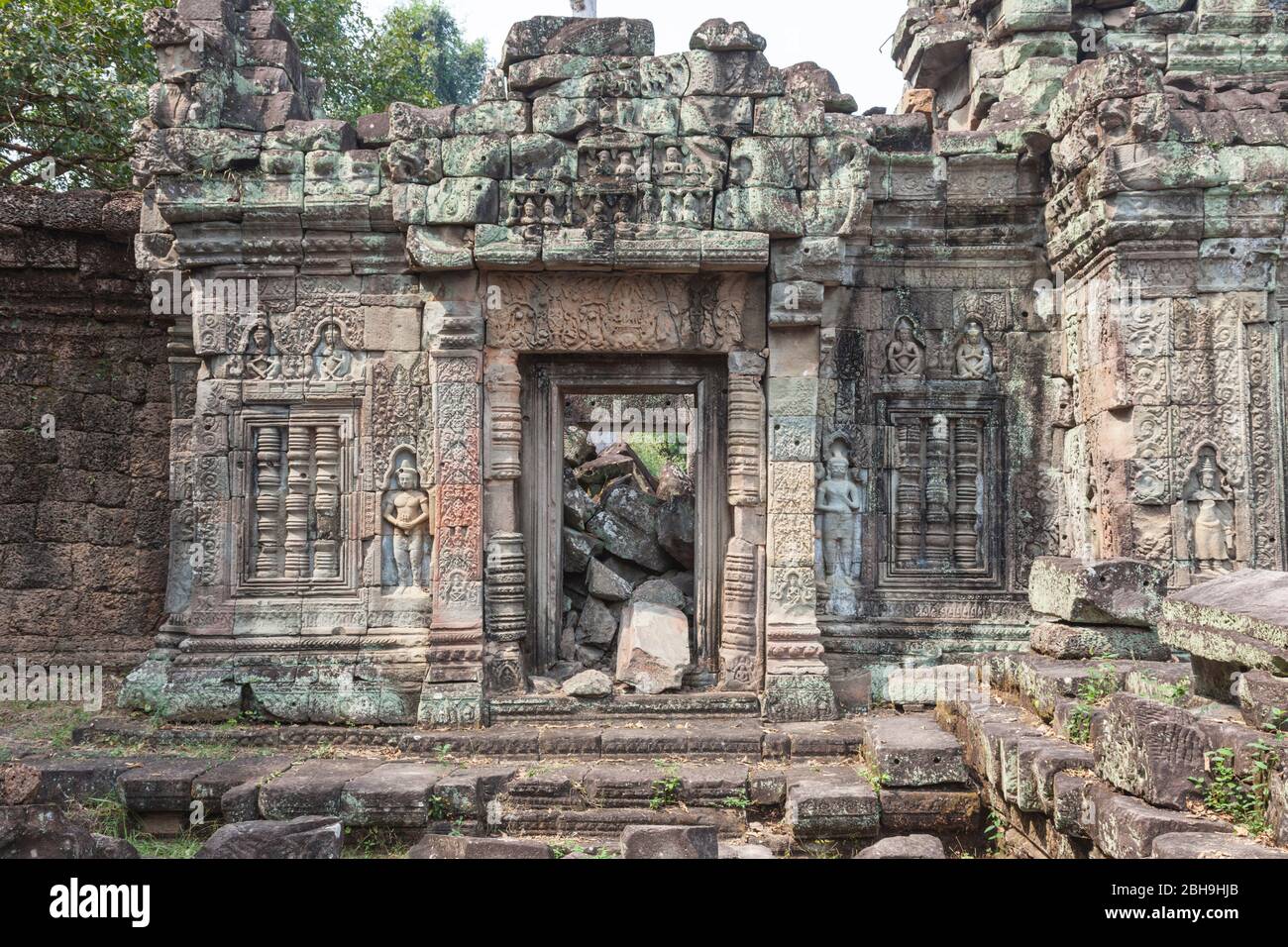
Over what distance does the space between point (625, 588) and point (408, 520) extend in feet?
5.41

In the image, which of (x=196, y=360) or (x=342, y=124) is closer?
(x=342, y=124)

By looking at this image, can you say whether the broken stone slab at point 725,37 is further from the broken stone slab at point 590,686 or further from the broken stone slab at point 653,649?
the broken stone slab at point 590,686

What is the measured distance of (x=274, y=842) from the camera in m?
4.49

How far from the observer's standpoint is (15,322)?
8.68 m

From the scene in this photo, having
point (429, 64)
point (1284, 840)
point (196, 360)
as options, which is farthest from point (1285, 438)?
point (429, 64)

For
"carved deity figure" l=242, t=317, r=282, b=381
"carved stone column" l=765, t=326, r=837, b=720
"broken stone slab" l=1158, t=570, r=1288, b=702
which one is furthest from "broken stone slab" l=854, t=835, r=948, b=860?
"carved deity figure" l=242, t=317, r=282, b=381

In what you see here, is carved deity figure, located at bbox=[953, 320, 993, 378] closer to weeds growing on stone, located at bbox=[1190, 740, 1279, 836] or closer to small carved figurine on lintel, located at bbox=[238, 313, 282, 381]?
weeds growing on stone, located at bbox=[1190, 740, 1279, 836]

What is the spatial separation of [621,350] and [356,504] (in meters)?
2.08

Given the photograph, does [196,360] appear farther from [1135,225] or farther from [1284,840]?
[1284,840]

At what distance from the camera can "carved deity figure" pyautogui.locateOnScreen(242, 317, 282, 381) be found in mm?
7504

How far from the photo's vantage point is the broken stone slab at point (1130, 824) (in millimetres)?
3799

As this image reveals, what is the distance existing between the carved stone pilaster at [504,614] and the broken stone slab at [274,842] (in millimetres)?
2578

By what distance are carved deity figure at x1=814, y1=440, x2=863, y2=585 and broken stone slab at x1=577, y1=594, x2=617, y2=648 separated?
62.1 inches

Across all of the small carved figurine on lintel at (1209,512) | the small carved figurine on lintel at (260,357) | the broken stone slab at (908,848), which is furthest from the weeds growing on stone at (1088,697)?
the small carved figurine on lintel at (260,357)
